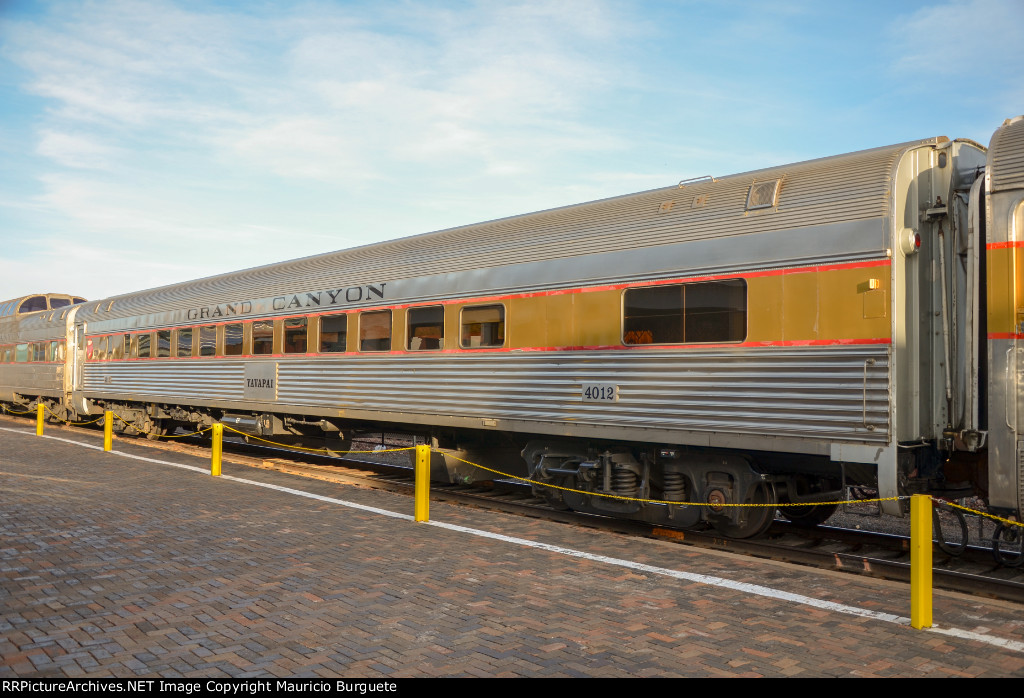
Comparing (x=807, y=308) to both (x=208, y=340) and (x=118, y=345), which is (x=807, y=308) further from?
(x=118, y=345)

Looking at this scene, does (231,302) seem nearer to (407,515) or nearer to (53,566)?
(407,515)

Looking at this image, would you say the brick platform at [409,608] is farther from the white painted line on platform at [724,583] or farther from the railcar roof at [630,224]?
the railcar roof at [630,224]

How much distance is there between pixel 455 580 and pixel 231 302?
11.7m

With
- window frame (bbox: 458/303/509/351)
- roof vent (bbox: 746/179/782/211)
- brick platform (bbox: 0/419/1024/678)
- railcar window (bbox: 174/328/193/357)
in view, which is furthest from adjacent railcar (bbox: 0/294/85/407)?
roof vent (bbox: 746/179/782/211)

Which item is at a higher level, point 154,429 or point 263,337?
point 263,337

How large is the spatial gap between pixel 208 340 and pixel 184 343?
4.31 ft

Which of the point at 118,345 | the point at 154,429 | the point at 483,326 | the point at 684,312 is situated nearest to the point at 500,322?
the point at 483,326

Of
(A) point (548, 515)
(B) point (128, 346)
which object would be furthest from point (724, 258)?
(B) point (128, 346)

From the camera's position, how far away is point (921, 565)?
5875 mm

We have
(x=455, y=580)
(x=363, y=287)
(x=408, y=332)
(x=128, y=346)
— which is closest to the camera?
(x=455, y=580)

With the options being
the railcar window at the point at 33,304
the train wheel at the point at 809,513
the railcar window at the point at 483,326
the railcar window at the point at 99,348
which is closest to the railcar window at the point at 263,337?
the railcar window at the point at 483,326

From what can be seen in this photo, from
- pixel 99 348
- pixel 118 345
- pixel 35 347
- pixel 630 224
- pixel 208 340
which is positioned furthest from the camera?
pixel 35 347

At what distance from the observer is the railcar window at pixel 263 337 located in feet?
51.0
